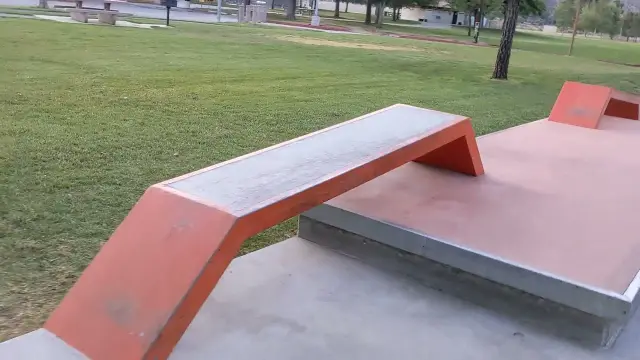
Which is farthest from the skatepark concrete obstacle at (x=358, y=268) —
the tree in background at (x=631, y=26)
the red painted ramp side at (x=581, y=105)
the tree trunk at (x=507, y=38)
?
the tree in background at (x=631, y=26)

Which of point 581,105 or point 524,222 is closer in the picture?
point 524,222

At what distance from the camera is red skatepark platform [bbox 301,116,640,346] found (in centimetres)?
317

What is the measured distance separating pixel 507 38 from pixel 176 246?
42.4ft

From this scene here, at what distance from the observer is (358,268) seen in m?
3.74

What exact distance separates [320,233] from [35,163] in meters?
2.41

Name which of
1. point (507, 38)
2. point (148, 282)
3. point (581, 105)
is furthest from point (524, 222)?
point (507, 38)

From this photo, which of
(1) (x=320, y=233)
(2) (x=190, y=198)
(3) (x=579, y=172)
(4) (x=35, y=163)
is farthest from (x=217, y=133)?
(2) (x=190, y=198)

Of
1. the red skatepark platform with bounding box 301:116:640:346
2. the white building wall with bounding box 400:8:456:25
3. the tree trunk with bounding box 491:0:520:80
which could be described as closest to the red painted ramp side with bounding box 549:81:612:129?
the red skatepark platform with bounding box 301:116:640:346

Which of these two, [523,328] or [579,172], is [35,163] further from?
[579,172]

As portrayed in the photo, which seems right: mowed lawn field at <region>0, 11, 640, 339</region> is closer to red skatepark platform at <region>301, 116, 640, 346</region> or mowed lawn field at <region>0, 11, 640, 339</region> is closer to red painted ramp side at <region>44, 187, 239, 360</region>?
red painted ramp side at <region>44, 187, 239, 360</region>

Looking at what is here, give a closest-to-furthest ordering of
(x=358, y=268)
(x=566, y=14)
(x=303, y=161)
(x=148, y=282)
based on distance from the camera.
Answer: (x=148, y=282) < (x=303, y=161) < (x=358, y=268) < (x=566, y=14)

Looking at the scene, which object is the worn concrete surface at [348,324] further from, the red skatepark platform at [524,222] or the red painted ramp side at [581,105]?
the red painted ramp side at [581,105]

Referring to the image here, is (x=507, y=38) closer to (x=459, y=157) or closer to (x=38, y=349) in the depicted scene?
(x=459, y=157)

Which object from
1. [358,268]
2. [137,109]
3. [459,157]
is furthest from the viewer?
[137,109]
